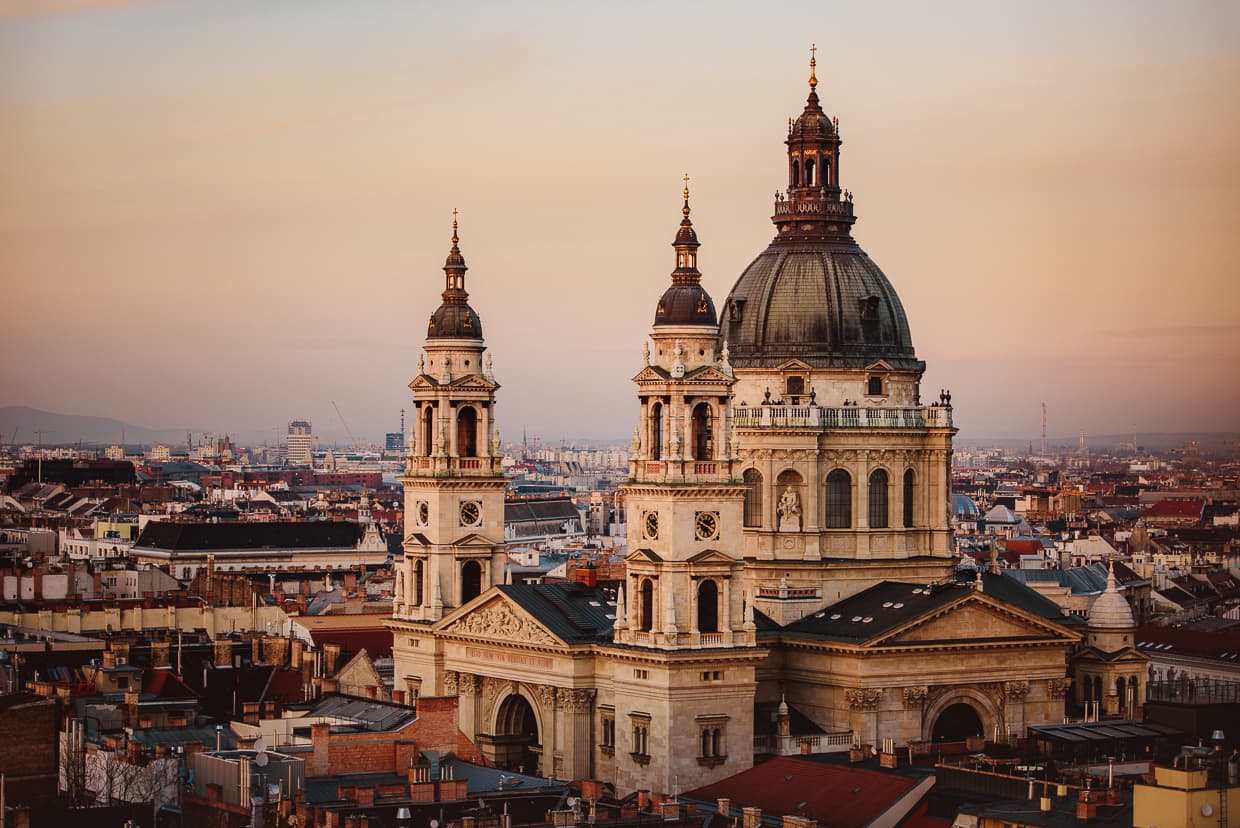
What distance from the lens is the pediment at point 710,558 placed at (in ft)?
363

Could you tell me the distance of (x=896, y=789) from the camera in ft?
311

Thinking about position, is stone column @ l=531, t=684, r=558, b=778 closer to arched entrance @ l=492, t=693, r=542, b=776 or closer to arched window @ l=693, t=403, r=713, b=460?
arched entrance @ l=492, t=693, r=542, b=776

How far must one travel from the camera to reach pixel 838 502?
124 meters

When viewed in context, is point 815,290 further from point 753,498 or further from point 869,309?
point 753,498

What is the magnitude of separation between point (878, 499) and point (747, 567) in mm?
6353

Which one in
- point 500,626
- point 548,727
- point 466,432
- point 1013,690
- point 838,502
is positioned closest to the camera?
point 548,727

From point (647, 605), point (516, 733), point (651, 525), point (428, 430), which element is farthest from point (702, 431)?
point (428, 430)

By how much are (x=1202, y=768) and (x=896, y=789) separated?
65.6 ft

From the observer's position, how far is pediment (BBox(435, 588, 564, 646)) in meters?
117

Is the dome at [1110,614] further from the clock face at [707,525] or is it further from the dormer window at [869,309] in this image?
the clock face at [707,525]

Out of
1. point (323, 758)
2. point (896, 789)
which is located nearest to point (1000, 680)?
point (896, 789)

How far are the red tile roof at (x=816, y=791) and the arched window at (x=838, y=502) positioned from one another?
70.6 feet

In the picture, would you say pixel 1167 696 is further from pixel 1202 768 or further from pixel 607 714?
pixel 1202 768

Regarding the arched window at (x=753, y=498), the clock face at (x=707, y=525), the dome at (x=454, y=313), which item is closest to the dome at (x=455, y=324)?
the dome at (x=454, y=313)
